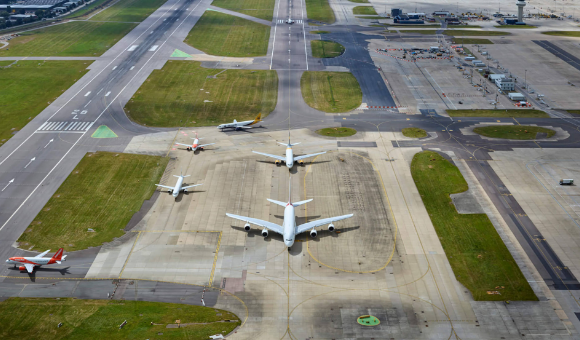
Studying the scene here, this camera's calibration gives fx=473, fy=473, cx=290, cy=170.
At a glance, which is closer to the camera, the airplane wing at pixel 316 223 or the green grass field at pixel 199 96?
the airplane wing at pixel 316 223

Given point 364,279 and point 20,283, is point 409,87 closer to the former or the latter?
point 364,279

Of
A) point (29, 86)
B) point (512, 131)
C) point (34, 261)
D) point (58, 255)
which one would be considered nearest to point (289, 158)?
point (58, 255)

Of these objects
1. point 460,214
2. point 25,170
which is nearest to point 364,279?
point 460,214

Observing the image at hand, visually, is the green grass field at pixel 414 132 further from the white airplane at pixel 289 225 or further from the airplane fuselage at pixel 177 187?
the airplane fuselage at pixel 177 187

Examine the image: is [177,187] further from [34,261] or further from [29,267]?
[29,267]

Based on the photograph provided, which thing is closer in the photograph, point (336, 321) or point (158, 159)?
point (336, 321)

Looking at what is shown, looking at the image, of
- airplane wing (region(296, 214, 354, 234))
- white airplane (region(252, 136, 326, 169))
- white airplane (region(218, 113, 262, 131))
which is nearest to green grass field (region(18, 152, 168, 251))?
white airplane (region(218, 113, 262, 131))

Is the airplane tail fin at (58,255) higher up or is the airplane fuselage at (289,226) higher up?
the airplane fuselage at (289,226)

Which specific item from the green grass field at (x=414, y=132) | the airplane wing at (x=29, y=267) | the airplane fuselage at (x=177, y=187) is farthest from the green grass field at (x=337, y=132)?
the airplane wing at (x=29, y=267)
